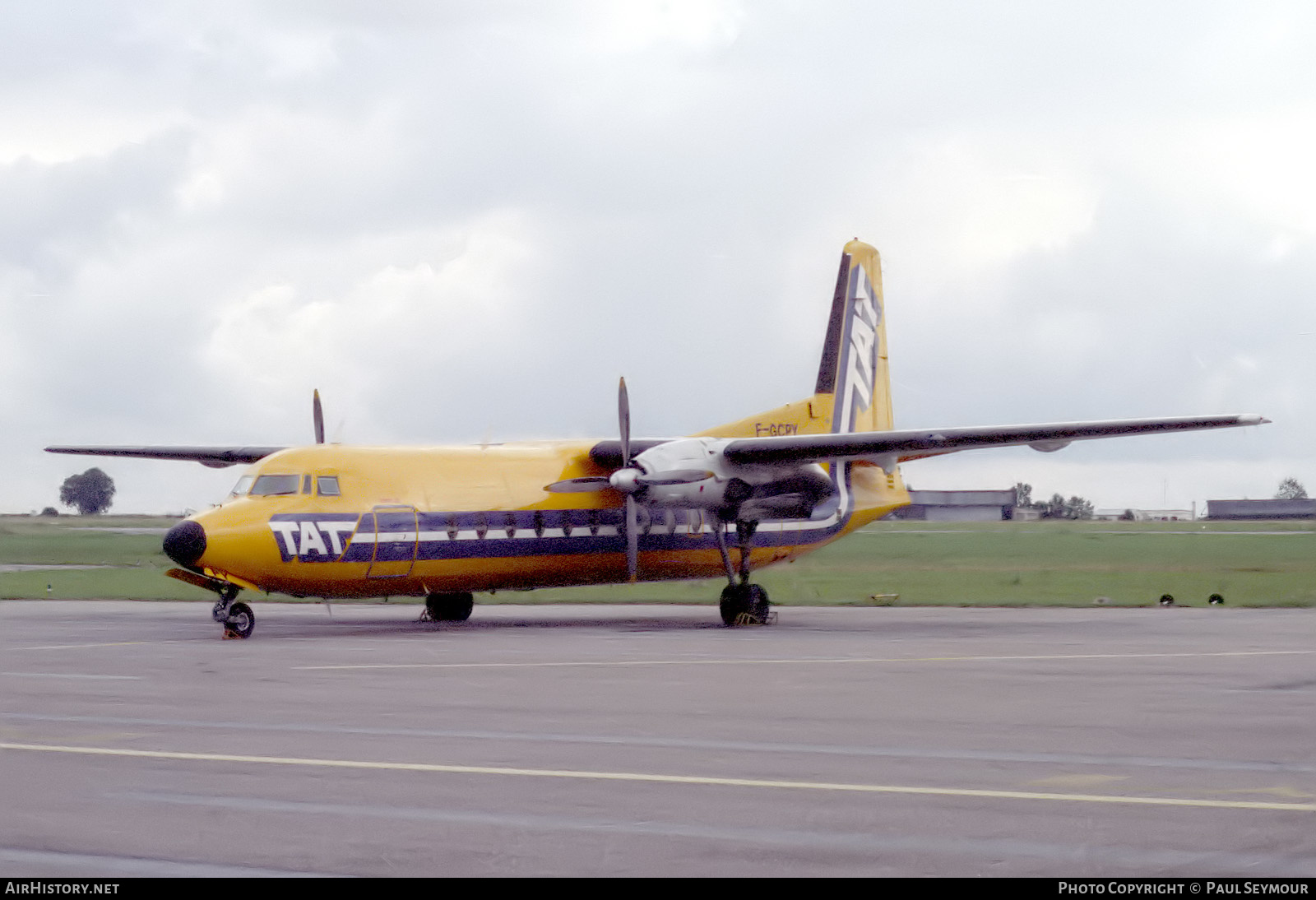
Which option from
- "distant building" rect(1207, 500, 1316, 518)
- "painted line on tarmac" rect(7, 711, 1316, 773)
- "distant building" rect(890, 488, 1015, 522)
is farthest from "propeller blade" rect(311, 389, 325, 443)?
"distant building" rect(1207, 500, 1316, 518)

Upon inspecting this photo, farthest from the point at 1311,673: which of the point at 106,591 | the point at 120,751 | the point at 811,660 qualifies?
the point at 106,591

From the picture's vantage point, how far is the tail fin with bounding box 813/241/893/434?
111 ft

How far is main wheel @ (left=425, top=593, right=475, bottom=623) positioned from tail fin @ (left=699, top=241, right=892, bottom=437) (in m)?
6.97

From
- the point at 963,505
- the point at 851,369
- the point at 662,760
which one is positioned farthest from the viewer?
the point at 963,505

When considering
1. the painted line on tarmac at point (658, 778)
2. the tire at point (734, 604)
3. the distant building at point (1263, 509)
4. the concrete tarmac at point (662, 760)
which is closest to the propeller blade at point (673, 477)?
the tire at point (734, 604)

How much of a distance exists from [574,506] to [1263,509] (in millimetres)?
158326

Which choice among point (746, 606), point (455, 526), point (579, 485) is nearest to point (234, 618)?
point (455, 526)

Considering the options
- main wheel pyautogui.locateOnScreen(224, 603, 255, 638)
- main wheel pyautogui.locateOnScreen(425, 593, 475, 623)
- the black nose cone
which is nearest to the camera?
the black nose cone

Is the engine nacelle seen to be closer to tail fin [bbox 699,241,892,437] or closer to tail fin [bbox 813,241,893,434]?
tail fin [bbox 699,241,892,437]

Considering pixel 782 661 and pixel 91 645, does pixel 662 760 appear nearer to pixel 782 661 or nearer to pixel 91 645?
pixel 782 661

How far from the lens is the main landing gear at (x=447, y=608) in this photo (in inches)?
1216

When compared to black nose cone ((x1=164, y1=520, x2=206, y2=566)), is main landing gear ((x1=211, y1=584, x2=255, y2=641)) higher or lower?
lower

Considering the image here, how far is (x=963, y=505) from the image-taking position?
156m

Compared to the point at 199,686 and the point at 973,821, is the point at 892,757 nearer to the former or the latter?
the point at 973,821
